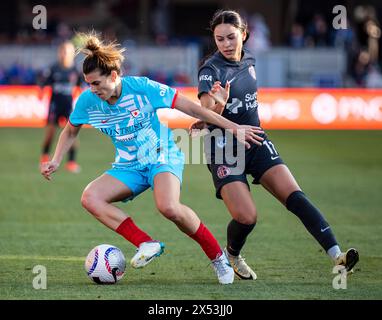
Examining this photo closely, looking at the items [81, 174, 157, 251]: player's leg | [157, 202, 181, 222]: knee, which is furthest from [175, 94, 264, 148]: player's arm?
[81, 174, 157, 251]: player's leg

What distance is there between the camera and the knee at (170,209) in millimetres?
7930

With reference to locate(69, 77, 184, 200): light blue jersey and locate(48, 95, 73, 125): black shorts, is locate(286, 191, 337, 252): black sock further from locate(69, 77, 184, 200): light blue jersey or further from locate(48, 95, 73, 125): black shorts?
locate(48, 95, 73, 125): black shorts

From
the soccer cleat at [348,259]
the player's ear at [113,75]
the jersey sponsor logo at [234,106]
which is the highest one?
the player's ear at [113,75]

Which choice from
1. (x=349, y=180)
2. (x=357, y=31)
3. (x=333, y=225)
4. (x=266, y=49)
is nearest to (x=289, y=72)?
(x=266, y=49)

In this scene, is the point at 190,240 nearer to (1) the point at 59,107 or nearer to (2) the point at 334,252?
(2) the point at 334,252

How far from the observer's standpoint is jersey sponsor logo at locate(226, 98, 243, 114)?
27.5 ft

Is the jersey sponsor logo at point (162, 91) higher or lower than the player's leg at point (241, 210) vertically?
higher

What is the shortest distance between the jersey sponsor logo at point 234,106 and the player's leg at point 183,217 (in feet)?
2.42

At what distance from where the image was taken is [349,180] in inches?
650

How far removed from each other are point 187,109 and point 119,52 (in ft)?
2.46

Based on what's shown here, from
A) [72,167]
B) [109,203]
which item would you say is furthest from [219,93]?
[72,167]

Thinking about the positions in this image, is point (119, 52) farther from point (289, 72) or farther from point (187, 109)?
point (289, 72)

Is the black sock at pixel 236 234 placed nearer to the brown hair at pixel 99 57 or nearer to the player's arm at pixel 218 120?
the player's arm at pixel 218 120

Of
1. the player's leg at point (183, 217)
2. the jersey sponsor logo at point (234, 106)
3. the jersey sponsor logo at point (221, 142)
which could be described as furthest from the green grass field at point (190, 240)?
the jersey sponsor logo at point (234, 106)
